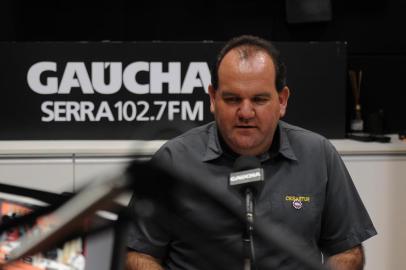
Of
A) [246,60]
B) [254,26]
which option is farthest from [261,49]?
[254,26]

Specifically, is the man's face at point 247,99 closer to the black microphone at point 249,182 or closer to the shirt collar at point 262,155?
the shirt collar at point 262,155

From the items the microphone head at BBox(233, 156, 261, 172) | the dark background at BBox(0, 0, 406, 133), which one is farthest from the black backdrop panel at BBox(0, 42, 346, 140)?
the microphone head at BBox(233, 156, 261, 172)

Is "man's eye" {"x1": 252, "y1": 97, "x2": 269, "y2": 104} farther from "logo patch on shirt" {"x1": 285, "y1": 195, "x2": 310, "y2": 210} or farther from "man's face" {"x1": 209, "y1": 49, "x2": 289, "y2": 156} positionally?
"logo patch on shirt" {"x1": 285, "y1": 195, "x2": 310, "y2": 210}

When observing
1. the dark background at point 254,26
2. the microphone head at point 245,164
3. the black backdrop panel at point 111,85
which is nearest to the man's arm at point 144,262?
the microphone head at point 245,164

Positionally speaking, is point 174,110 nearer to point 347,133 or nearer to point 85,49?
point 85,49

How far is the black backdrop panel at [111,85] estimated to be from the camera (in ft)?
8.33

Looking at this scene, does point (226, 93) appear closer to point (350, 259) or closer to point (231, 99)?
point (231, 99)

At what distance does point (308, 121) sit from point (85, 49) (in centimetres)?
96

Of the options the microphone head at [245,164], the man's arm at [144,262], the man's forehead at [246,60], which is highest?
the man's forehead at [246,60]

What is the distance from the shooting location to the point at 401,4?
3219 mm

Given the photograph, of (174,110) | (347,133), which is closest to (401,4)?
(347,133)

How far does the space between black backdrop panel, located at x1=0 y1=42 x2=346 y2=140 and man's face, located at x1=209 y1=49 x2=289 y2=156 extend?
1.02 meters

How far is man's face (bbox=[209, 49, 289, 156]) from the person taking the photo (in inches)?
58.7

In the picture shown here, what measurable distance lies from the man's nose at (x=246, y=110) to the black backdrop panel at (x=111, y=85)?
1.07 metres
